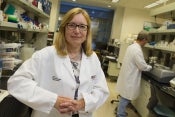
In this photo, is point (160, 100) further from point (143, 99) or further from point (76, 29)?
point (76, 29)

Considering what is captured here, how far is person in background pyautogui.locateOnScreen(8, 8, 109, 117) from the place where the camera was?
1224mm

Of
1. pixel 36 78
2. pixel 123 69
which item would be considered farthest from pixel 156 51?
pixel 36 78

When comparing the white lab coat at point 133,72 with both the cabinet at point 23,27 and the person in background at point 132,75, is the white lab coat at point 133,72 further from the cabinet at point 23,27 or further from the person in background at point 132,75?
the cabinet at point 23,27

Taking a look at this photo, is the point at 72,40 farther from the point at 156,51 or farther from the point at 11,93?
the point at 156,51

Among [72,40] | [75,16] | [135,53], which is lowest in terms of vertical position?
[135,53]

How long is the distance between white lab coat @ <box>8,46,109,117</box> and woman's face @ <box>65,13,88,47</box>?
0.12 meters

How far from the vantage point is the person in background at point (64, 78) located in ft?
4.01

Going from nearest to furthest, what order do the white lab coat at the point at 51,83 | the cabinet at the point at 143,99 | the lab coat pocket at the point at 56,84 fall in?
the white lab coat at the point at 51,83, the lab coat pocket at the point at 56,84, the cabinet at the point at 143,99

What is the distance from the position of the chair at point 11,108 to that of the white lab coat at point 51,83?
77mm

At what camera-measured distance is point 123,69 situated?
3.77m

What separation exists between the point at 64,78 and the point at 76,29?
0.30 meters

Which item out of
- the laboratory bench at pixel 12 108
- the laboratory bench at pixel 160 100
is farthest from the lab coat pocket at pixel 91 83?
the laboratory bench at pixel 160 100

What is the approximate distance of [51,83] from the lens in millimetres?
1345

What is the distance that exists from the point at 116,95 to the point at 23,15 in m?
2.96
